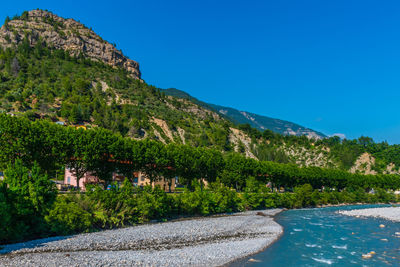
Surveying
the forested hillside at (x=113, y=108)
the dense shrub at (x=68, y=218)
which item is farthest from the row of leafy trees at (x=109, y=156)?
the forested hillside at (x=113, y=108)

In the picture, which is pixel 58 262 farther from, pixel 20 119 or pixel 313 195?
pixel 313 195

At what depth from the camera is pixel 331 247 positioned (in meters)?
27.2

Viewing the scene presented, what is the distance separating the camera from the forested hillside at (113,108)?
11750 centimetres

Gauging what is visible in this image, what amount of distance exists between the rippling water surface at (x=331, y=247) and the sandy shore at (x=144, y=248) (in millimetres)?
1649

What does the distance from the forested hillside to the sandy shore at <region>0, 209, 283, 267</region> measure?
8685cm

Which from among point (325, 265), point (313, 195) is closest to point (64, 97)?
point (313, 195)

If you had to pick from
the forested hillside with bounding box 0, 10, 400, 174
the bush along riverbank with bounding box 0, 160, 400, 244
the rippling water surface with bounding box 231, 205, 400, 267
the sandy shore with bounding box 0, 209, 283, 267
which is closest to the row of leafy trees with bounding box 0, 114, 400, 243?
the bush along riverbank with bounding box 0, 160, 400, 244

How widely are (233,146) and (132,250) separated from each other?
13185cm

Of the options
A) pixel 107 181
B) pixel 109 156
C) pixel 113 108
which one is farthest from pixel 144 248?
pixel 113 108

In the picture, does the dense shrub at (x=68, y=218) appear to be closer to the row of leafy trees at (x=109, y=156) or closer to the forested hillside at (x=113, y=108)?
the row of leafy trees at (x=109, y=156)

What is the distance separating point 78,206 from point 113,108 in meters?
111

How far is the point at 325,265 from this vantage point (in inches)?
825

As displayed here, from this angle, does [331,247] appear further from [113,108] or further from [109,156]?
[113,108]

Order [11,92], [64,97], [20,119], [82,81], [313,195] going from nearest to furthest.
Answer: [20,119]
[313,195]
[11,92]
[64,97]
[82,81]
